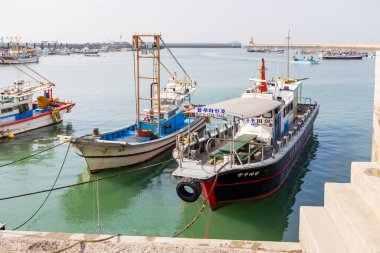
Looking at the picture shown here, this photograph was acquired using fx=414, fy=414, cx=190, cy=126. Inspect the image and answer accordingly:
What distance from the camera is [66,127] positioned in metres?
28.9

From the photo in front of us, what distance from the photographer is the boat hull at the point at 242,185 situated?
12953 millimetres

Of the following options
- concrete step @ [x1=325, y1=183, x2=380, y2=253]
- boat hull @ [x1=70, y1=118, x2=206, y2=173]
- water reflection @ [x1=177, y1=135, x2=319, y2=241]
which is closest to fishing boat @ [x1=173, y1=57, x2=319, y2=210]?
water reflection @ [x1=177, y1=135, x2=319, y2=241]

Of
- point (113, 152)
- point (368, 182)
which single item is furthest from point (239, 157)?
point (368, 182)

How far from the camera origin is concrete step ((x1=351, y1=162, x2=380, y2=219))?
6523mm

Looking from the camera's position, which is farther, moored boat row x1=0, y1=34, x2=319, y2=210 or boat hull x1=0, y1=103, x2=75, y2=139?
boat hull x1=0, y1=103, x2=75, y2=139

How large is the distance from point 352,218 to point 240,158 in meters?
7.48

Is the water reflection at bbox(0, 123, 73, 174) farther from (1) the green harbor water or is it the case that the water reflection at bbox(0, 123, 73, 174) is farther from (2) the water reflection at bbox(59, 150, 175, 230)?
(2) the water reflection at bbox(59, 150, 175, 230)

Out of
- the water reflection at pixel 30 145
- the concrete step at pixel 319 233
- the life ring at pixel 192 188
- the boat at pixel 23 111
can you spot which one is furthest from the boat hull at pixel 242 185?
the boat at pixel 23 111

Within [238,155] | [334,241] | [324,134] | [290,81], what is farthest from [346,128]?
[334,241]

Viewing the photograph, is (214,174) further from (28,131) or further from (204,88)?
(204,88)

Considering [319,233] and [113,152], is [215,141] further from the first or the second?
[319,233]

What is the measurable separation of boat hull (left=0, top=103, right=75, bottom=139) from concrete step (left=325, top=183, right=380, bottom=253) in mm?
21837

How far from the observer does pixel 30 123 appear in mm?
26938

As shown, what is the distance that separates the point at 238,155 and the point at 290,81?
11.8 metres
